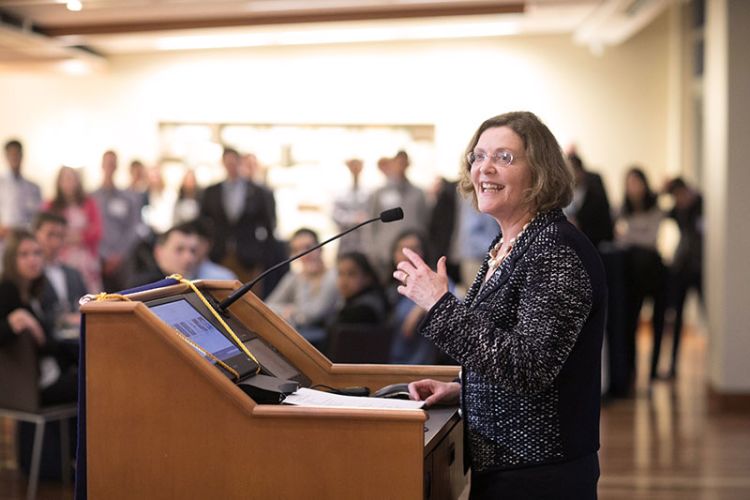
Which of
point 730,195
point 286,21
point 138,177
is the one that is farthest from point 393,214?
point 138,177

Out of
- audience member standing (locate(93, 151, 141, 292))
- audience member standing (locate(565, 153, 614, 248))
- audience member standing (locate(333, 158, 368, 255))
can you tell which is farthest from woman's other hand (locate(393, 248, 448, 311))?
audience member standing (locate(93, 151, 141, 292))

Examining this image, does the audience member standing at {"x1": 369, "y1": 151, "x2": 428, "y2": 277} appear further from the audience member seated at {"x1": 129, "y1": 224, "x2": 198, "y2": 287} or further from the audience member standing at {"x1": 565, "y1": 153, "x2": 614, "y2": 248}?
the audience member seated at {"x1": 129, "y1": 224, "x2": 198, "y2": 287}

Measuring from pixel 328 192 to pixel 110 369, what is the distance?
1012cm

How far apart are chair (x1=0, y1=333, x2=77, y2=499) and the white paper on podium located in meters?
2.60

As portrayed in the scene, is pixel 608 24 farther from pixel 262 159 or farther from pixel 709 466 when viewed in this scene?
pixel 709 466

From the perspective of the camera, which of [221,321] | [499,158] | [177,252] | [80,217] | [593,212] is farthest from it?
[80,217]

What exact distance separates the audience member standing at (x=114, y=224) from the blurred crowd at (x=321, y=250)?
0.04 feet

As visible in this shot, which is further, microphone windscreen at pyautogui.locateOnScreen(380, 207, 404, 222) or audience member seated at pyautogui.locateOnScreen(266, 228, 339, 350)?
audience member seated at pyautogui.locateOnScreen(266, 228, 339, 350)

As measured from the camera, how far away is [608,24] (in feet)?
32.9

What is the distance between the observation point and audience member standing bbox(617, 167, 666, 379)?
24.1ft

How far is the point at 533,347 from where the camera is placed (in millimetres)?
1904

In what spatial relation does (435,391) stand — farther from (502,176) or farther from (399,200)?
(399,200)

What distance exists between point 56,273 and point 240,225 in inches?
104

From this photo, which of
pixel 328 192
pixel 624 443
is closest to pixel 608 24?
pixel 328 192
